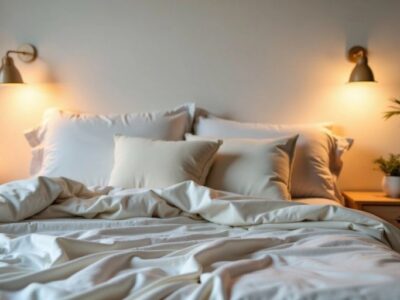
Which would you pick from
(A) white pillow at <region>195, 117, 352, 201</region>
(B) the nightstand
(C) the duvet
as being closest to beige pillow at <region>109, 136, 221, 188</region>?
(C) the duvet

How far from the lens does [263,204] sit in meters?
1.34

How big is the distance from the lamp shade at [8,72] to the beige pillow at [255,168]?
53.2 inches

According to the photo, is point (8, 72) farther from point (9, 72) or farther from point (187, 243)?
point (187, 243)

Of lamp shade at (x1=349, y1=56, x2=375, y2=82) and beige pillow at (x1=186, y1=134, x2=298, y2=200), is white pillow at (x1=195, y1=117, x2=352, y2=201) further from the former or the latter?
lamp shade at (x1=349, y1=56, x2=375, y2=82)

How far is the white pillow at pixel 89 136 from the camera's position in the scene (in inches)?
80.0

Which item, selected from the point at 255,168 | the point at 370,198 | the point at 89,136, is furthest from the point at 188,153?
the point at 370,198

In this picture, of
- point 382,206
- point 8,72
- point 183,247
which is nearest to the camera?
point 183,247

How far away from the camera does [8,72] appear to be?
7.34 ft

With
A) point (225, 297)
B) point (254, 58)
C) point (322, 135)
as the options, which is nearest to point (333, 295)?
point (225, 297)

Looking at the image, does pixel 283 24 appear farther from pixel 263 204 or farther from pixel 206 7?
pixel 263 204

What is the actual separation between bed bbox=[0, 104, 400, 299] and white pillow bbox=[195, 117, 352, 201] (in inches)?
9.0

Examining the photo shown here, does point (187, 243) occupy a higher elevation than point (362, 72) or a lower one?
lower

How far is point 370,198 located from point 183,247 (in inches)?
56.2

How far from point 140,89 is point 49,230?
1.36m
